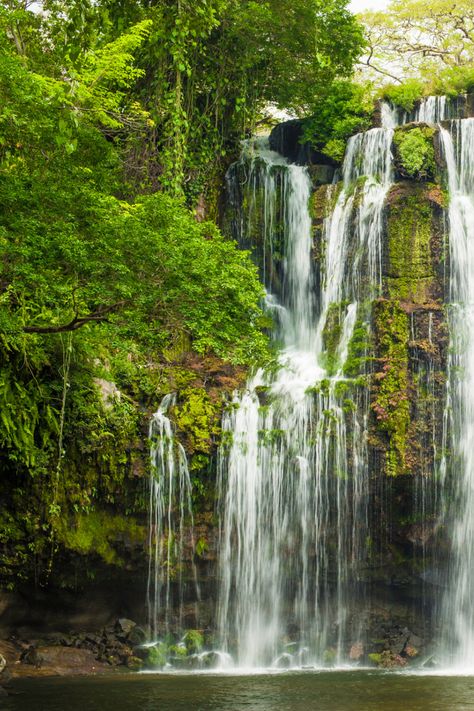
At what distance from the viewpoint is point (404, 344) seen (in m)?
17.6

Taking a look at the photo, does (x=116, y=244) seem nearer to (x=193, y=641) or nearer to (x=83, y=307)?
(x=83, y=307)

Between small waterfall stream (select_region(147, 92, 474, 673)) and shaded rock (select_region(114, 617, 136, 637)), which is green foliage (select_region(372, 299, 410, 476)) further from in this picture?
shaded rock (select_region(114, 617, 136, 637))

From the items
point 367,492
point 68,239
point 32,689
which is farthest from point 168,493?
point 68,239

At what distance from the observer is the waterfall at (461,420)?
53.1 ft

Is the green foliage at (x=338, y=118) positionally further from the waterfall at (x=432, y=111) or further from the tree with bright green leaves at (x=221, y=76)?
the waterfall at (x=432, y=111)

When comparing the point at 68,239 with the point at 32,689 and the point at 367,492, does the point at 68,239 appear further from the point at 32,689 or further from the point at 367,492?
the point at 367,492

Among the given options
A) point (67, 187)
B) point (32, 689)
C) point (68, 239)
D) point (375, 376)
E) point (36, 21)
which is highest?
point (36, 21)

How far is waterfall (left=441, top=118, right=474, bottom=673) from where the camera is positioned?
16.2 m

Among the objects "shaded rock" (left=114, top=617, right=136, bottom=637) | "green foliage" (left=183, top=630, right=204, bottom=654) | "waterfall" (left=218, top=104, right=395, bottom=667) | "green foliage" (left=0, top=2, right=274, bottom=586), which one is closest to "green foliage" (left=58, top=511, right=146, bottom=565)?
"green foliage" (left=0, top=2, right=274, bottom=586)

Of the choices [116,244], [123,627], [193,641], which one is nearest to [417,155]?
[116,244]

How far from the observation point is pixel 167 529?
16.4 m

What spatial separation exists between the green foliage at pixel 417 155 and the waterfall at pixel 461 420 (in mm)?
715

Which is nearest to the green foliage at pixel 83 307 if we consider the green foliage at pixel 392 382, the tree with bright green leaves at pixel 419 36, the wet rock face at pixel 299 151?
the green foliage at pixel 392 382

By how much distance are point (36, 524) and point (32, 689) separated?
10.7ft
